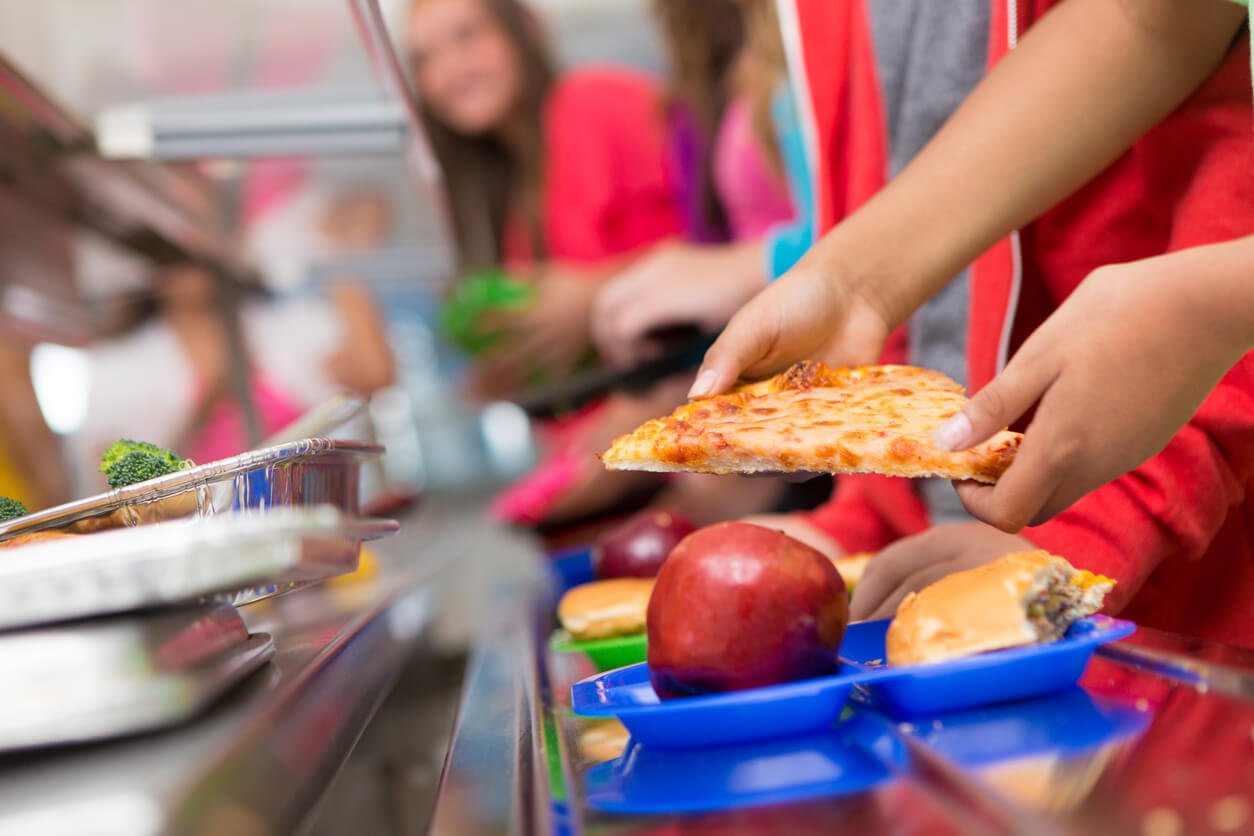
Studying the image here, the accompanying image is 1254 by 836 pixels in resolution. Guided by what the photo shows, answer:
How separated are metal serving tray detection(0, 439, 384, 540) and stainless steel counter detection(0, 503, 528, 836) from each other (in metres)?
0.12

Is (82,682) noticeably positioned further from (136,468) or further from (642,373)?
(642,373)

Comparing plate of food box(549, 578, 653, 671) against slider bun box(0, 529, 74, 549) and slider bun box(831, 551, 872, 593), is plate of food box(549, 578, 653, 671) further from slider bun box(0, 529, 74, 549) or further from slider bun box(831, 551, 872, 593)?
slider bun box(0, 529, 74, 549)

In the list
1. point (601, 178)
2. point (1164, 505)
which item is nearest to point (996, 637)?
point (1164, 505)

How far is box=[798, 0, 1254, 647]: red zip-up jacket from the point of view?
3.01ft

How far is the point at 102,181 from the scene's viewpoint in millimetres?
1598

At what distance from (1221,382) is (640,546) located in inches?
26.8

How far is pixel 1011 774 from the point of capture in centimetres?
49

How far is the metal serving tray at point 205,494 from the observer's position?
26.3 inches

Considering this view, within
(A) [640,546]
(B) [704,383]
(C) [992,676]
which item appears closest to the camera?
(C) [992,676]

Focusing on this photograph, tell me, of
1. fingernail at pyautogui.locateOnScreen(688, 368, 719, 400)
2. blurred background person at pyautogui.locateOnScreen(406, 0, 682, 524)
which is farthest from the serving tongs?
blurred background person at pyautogui.locateOnScreen(406, 0, 682, 524)

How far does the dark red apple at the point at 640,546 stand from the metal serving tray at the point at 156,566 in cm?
79

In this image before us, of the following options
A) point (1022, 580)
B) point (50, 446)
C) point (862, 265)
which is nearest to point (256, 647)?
point (1022, 580)

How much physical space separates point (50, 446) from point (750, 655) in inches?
44.7

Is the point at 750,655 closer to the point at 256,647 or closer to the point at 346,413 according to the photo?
the point at 256,647
